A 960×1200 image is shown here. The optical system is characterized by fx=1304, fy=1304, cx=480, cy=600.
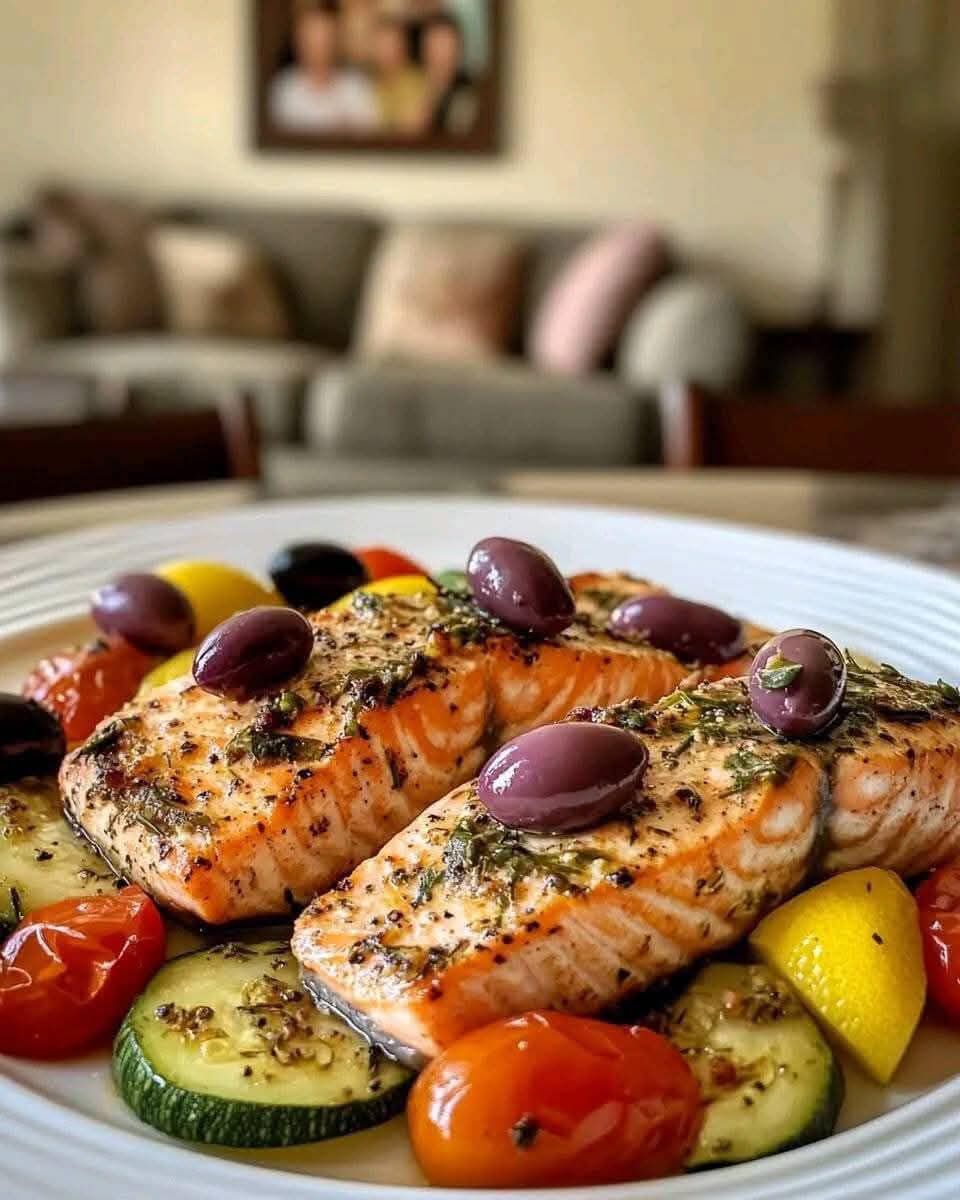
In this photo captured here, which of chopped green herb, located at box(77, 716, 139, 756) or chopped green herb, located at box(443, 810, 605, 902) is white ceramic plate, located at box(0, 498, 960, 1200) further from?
chopped green herb, located at box(77, 716, 139, 756)

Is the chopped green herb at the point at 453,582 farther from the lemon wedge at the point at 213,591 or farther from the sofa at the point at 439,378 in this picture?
the sofa at the point at 439,378

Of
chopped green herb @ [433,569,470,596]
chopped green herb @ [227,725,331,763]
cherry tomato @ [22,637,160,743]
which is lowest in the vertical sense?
cherry tomato @ [22,637,160,743]

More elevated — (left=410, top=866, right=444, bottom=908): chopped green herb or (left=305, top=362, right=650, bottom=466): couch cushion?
(left=410, top=866, right=444, bottom=908): chopped green herb

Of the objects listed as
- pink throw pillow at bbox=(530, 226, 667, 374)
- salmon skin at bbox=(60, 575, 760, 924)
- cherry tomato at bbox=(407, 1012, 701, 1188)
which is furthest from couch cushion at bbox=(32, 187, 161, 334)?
cherry tomato at bbox=(407, 1012, 701, 1188)

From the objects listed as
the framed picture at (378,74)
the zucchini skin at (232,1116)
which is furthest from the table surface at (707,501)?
the framed picture at (378,74)

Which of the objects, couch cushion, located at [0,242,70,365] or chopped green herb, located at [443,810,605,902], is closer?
chopped green herb, located at [443,810,605,902]

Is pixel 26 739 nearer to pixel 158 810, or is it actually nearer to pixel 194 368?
pixel 158 810

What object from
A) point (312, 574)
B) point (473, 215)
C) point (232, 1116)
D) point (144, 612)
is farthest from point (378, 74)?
point (232, 1116)
